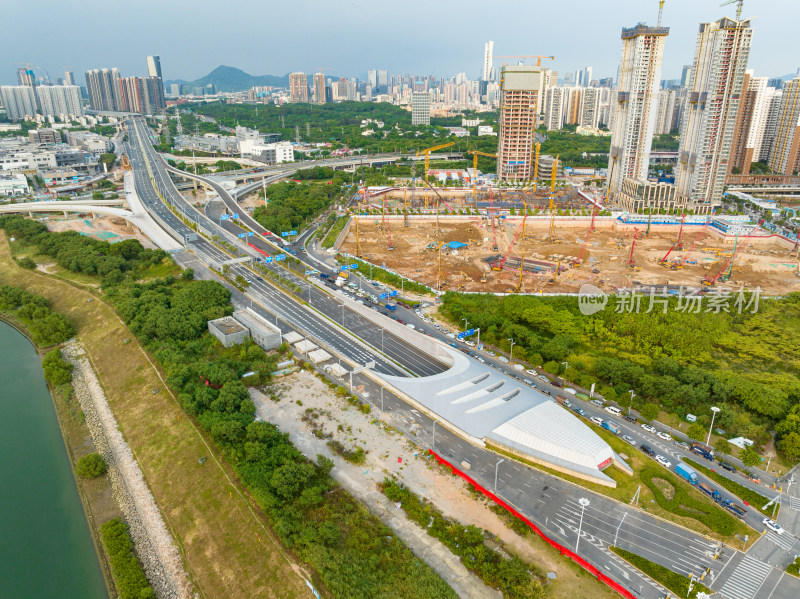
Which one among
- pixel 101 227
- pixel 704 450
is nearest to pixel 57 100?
pixel 101 227

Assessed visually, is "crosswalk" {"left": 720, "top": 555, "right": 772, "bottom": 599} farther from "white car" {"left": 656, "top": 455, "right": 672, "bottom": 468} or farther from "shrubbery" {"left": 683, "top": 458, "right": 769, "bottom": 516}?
"white car" {"left": 656, "top": 455, "right": 672, "bottom": 468}

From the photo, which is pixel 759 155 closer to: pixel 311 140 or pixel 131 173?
pixel 311 140

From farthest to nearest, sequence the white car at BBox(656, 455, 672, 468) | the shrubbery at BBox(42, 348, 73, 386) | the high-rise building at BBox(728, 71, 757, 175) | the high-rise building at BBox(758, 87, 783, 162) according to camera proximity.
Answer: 1. the high-rise building at BBox(758, 87, 783, 162)
2. the high-rise building at BBox(728, 71, 757, 175)
3. the shrubbery at BBox(42, 348, 73, 386)
4. the white car at BBox(656, 455, 672, 468)

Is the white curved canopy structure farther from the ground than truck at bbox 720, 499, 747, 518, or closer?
farther from the ground

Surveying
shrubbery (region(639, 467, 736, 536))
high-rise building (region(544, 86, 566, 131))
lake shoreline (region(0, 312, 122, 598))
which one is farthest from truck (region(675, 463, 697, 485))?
high-rise building (region(544, 86, 566, 131))

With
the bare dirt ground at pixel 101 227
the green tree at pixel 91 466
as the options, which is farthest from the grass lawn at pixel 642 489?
the bare dirt ground at pixel 101 227
